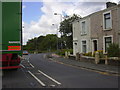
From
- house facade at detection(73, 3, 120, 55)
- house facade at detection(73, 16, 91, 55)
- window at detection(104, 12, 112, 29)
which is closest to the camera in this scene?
house facade at detection(73, 3, 120, 55)

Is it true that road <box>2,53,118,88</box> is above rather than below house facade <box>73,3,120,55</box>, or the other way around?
below

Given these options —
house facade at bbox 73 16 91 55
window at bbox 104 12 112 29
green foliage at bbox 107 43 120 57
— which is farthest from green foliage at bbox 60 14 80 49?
green foliage at bbox 107 43 120 57

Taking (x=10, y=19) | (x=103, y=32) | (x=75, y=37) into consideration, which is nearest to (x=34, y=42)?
(x=75, y=37)

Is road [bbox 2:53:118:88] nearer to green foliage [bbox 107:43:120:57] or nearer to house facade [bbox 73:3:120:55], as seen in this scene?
green foliage [bbox 107:43:120:57]

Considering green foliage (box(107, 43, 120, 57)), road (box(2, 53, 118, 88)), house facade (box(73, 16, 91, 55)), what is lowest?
road (box(2, 53, 118, 88))

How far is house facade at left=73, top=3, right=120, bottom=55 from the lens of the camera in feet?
58.4

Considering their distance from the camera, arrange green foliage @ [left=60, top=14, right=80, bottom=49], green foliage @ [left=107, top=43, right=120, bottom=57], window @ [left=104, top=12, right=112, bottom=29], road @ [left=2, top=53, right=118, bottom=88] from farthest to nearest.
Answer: green foliage @ [left=60, top=14, right=80, bottom=49] → window @ [left=104, top=12, right=112, bottom=29] → green foliage @ [left=107, top=43, right=120, bottom=57] → road @ [left=2, top=53, right=118, bottom=88]

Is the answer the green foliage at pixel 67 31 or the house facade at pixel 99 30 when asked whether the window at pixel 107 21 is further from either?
the green foliage at pixel 67 31

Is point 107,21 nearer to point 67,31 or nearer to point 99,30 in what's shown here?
point 99,30

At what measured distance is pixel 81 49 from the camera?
24.2 m

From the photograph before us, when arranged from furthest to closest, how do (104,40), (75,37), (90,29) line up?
(75,37) < (90,29) < (104,40)

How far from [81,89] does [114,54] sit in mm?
9447

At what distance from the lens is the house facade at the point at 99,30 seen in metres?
17.8

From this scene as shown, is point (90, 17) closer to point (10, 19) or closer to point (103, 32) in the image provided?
point (103, 32)
